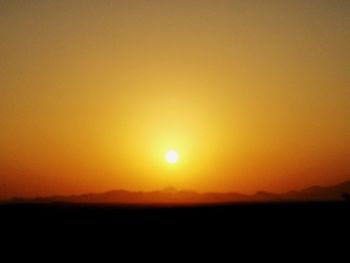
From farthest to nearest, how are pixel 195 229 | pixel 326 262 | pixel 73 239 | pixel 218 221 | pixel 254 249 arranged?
1. pixel 218 221
2. pixel 195 229
3. pixel 73 239
4. pixel 254 249
5. pixel 326 262

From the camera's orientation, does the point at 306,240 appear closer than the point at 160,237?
Yes

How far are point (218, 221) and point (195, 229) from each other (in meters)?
6.10

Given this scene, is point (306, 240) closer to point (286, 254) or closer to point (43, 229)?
point (286, 254)

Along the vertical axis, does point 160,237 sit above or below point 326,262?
above

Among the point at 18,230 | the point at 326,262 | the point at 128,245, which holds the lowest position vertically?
the point at 326,262

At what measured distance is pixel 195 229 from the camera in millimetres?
38281

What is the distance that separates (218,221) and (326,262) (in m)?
18.8

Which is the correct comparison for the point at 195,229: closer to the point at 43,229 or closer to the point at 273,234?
the point at 273,234

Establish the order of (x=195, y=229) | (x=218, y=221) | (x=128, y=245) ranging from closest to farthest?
(x=128, y=245) < (x=195, y=229) < (x=218, y=221)

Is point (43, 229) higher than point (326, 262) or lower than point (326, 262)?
higher

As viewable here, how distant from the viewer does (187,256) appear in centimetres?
2830

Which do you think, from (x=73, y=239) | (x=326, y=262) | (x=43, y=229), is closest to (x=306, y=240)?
(x=326, y=262)

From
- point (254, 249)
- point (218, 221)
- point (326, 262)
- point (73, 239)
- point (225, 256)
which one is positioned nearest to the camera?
point (326, 262)

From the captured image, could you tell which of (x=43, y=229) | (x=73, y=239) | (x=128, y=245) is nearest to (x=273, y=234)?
(x=128, y=245)
